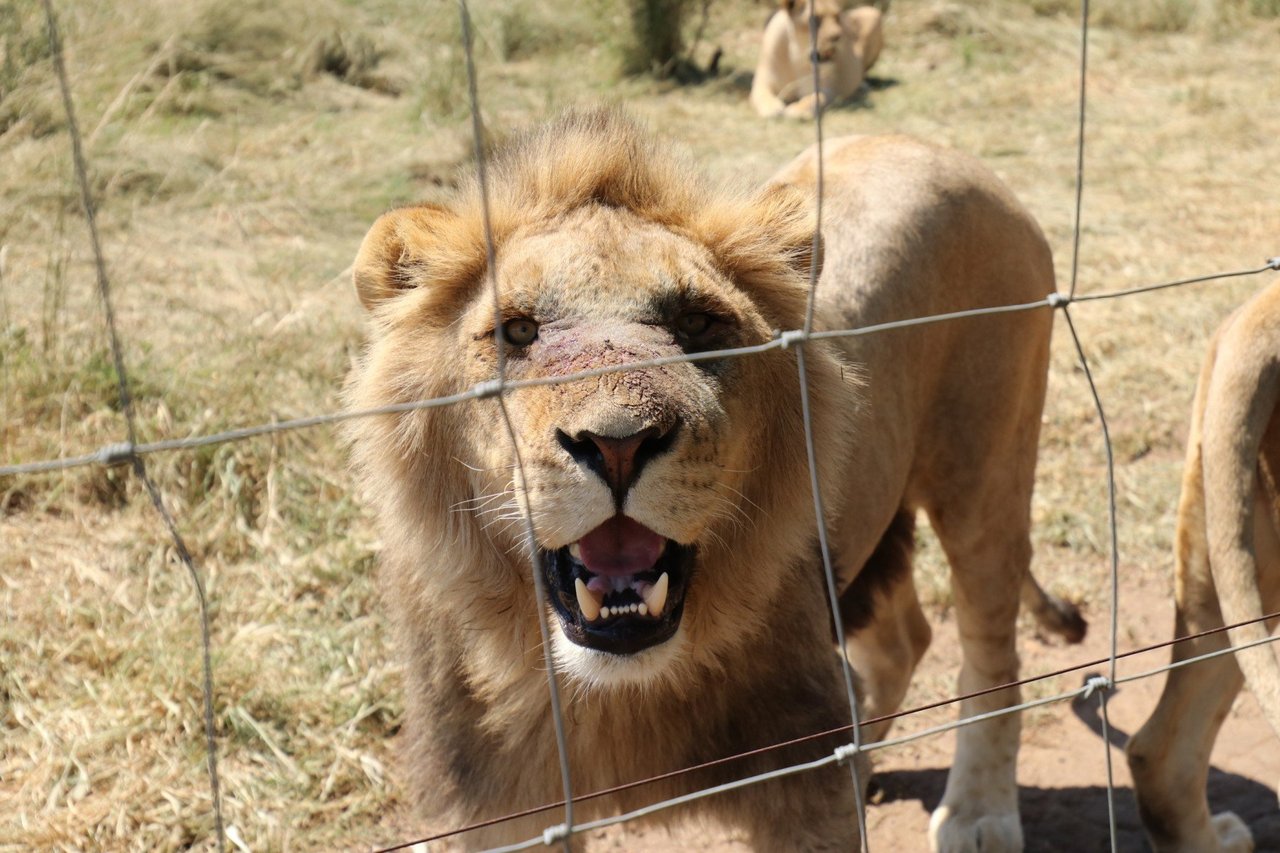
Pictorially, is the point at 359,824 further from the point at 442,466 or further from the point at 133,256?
the point at 133,256

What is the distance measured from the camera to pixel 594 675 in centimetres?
231

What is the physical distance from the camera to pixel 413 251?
259 cm

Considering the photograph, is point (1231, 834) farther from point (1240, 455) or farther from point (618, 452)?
point (618, 452)

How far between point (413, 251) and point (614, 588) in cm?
79

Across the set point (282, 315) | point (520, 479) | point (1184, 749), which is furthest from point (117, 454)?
point (282, 315)

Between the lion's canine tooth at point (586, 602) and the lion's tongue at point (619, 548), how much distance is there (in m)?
0.04

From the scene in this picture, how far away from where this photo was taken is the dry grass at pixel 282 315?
3814mm

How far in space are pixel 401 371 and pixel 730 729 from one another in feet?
3.17

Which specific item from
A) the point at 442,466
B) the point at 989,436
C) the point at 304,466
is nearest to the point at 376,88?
the point at 304,466

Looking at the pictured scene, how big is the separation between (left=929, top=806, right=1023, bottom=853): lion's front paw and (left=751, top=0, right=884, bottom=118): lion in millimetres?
7965

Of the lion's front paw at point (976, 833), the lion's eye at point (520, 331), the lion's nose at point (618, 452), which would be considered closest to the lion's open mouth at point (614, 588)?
the lion's nose at point (618, 452)

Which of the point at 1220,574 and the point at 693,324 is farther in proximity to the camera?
the point at 1220,574

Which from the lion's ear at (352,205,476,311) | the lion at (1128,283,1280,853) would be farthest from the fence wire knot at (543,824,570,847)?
the lion at (1128,283,1280,853)

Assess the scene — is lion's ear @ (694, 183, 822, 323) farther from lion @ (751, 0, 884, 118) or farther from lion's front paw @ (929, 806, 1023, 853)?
lion @ (751, 0, 884, 118)
